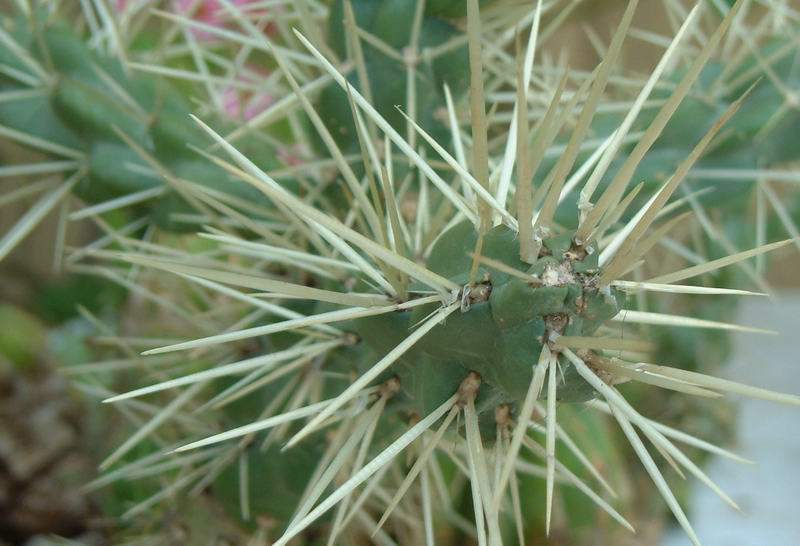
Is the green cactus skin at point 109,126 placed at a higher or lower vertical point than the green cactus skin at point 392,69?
lower

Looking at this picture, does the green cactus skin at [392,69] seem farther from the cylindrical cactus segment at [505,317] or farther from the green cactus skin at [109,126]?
the cylindrical cactus segment at [505,317]

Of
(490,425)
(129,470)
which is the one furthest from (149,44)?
(490,425)

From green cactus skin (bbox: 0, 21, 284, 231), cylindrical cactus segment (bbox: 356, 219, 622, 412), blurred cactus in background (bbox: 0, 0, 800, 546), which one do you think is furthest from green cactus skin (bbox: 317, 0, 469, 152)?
cylindrical cactus segment (bbox: 356, 219, 622, 412)

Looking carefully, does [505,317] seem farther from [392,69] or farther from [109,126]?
[109,126]

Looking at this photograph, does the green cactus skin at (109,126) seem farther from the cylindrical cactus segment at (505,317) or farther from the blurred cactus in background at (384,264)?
the cylindrical cactus segment at (505,317)

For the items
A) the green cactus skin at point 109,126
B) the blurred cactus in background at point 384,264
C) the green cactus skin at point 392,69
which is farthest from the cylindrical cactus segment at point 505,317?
the green cactus skin at point 109,126

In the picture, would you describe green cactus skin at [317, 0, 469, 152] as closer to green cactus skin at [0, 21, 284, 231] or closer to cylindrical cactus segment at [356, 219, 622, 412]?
green cactus skin at [0, 21, 284, 231]

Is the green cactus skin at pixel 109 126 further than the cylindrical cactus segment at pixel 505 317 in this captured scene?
Yes
